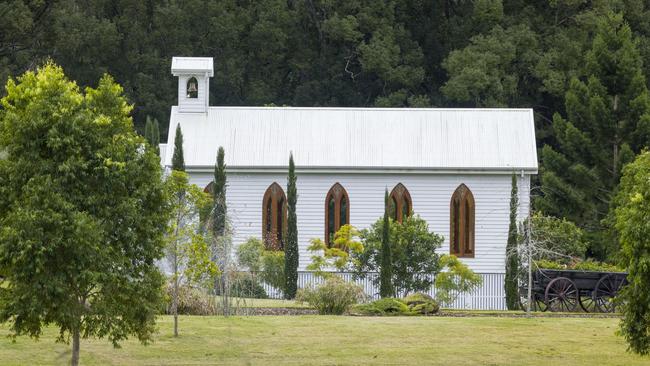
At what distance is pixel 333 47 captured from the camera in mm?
78312

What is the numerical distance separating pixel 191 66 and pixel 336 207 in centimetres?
904

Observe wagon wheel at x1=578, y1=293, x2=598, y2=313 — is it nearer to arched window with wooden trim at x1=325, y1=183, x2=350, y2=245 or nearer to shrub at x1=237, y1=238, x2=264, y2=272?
shrub at x1=237, y1=238, x2=264, y2=272

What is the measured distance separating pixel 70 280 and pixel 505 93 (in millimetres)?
50446

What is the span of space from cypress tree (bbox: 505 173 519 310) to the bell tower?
14.4 metres

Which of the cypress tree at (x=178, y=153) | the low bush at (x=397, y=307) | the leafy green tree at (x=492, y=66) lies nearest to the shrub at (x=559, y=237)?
the low bush at (x=397, y=307)

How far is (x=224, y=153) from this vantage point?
5262cm

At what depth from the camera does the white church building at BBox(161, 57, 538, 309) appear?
53.3 m

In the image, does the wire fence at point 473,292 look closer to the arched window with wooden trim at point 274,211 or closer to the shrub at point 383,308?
the arched window with wooden trim at point 274,211

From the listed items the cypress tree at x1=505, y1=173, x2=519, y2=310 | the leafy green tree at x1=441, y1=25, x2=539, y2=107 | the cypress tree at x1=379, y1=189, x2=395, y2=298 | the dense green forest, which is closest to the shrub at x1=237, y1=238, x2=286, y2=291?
the cypress tree at x1=379, y1=189, x2=395, y2=298

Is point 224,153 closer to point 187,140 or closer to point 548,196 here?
point 187,140

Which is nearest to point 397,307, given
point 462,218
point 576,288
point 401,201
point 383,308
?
point 383,308

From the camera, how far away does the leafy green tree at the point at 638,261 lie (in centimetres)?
2297

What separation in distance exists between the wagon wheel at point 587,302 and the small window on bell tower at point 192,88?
68.4 ft

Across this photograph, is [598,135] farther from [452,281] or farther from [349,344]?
[349,344]
